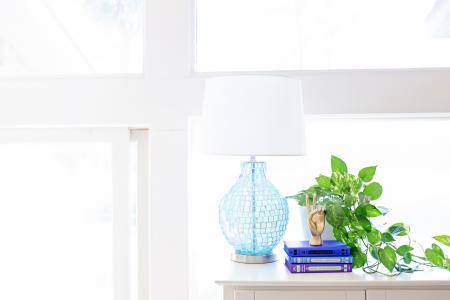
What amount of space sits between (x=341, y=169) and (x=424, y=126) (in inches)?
20.3

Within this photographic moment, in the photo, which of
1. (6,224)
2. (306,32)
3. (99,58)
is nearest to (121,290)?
(6,224)

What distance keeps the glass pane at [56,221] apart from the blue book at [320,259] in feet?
2.45

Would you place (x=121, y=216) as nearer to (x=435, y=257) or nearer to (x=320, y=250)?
(x=320, y=250)

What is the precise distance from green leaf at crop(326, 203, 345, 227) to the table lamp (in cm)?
15

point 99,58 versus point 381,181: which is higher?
point 99,58

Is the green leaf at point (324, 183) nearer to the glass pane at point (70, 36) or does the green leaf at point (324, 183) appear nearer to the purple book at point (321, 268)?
the purple book at point (321, 268)

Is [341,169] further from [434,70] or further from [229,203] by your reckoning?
[434,70]

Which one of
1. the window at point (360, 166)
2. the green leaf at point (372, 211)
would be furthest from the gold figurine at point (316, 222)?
the window at point (360, 166)

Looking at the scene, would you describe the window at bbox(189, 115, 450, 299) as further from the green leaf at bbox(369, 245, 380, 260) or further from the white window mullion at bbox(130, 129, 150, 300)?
the green leaf at bbox(369, 245, 380, 260)

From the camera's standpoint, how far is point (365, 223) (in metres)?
1.54

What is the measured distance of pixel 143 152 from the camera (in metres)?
1.94

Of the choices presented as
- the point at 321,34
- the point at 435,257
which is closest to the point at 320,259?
the point at 435,257

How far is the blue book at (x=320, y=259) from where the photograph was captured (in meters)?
1.52

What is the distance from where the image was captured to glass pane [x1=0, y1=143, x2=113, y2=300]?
1.94 m
